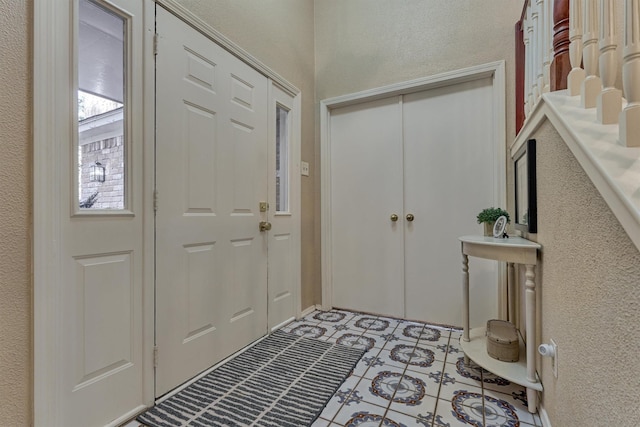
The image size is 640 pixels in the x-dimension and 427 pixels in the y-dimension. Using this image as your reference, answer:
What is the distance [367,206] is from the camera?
2.64m

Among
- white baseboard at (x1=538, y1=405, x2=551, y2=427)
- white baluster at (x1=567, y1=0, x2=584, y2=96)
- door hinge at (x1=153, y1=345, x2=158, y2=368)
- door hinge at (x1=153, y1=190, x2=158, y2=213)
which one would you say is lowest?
white baseboard at (x1=538, y1=405, x2=551, y2=427)

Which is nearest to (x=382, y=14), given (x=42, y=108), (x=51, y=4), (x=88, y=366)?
(x=51, y=4)

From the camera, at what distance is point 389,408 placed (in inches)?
53.3

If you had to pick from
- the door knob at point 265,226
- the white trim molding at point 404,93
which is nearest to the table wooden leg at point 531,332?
the white trim molding at point 404,93

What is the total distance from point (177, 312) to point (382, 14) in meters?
2.75

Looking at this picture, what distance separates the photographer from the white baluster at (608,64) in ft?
2.52

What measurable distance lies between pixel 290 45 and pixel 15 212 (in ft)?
7.21

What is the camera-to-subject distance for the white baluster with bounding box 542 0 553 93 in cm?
128

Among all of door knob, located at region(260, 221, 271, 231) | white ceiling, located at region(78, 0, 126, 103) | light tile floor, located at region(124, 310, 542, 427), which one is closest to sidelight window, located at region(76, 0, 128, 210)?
white ceiling, located at region(78, 0, 126, 103)

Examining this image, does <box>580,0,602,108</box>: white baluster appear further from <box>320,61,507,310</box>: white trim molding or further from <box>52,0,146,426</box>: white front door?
<box>52,0,146,426</box>: white front door

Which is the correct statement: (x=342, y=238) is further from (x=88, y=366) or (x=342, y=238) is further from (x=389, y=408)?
(x=88, y=366)

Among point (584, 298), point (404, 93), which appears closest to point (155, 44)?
point (404, 93)

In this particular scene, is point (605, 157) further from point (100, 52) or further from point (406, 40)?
point (406, 40)

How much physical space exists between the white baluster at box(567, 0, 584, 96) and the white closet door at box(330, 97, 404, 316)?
1467 mm
